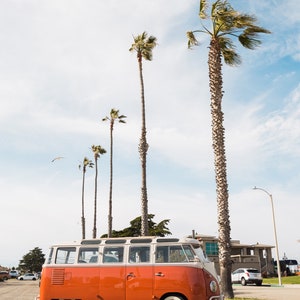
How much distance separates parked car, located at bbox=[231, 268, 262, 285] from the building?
10.7 meters

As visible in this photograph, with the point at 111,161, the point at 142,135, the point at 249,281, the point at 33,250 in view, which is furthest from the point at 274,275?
the point at 33,250

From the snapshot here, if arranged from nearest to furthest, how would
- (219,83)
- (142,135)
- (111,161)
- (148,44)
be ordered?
(219,83)
(142,135)
(148,44)
(111,161)

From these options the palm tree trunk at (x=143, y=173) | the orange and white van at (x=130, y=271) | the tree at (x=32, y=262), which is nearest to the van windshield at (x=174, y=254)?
the orange and white van at (x=130, y=271)

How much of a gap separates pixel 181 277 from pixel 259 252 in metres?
51.4

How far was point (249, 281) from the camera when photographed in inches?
1500

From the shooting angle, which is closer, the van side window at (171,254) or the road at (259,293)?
the van side window at (171,254)

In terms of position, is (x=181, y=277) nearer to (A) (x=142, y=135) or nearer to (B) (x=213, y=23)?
(B) (x=213, y=23)

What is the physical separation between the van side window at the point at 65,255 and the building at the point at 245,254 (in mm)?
38940

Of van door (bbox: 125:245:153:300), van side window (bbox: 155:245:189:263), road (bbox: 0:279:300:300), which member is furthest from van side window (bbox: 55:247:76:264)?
road (bbox: 0:279:300:300)

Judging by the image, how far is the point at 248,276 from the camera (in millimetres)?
38438

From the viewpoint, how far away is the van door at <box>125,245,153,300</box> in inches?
503

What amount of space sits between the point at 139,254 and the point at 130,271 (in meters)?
0.59

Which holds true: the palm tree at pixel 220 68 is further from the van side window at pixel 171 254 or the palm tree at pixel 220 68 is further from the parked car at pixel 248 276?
the parked car at pixel 248 276

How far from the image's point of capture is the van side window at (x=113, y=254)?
13375 mm
